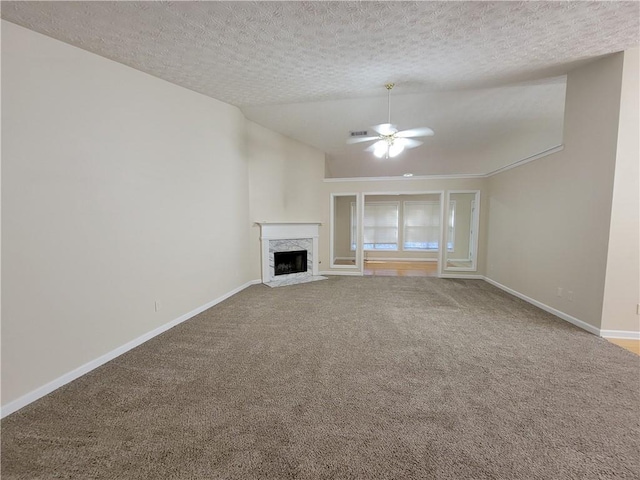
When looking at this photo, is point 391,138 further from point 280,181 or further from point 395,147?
point 280,181

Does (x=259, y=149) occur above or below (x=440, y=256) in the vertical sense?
above

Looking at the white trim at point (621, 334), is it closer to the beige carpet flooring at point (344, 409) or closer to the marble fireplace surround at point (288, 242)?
the beige carpet flooring at point (344, 409)

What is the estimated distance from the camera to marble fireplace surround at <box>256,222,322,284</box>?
203 inches

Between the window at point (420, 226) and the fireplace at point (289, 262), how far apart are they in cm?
434

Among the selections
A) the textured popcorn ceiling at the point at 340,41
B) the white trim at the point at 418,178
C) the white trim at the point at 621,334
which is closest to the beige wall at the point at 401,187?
the white trim at the point at 418,178

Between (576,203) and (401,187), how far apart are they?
3.18 metres

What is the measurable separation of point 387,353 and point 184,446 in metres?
1.77

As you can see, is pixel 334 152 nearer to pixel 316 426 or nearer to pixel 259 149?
pixel 259 149

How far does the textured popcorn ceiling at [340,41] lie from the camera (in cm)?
194

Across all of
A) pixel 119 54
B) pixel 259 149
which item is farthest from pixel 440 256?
pixel 119 54

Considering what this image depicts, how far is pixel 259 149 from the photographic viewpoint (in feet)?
16.3

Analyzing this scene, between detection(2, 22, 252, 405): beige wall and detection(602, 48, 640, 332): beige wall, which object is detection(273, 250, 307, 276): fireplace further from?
detection(602, 48, 640, 332): beige wall

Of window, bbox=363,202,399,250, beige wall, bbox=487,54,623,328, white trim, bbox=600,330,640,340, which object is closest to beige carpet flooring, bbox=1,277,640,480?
white trim, bbox=600,330,640,340

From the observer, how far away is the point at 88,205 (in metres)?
2.21
